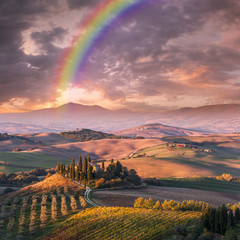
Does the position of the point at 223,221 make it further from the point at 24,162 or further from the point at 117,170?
the point at 24,162

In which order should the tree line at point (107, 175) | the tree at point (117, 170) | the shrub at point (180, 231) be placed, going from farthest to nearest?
the tree at point (117, 170), the tree line at point (107, 175), the shrub at point (180, 231)

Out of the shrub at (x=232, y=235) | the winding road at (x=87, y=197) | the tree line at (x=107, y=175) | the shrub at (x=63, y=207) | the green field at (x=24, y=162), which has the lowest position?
the green field at (x=24, y=162)

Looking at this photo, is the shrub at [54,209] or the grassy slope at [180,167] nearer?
the shrub at [54,209]

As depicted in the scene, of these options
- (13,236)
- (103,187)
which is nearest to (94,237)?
(13,236)

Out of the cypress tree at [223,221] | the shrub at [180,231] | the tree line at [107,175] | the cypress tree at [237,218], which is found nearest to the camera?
the shrub at [180,231]

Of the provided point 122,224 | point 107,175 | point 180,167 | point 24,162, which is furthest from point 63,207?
point 24,162

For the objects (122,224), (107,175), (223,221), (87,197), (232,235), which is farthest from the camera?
(107,175)

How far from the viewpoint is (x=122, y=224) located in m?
39.9

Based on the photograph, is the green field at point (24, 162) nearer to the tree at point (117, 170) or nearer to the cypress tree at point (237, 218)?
the tree at point (117, 170)

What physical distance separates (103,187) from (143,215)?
34680mm

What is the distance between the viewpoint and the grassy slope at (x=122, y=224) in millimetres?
36688

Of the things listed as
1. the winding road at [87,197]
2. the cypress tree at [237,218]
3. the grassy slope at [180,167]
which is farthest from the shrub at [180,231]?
the grassy slope at [180,167]

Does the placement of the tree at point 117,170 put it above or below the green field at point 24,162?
above

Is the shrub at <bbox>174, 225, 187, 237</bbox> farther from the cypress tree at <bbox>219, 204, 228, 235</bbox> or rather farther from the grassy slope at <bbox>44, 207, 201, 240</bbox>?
the cypress tree at <bbox>219, 204, 228, 235</bbox>
